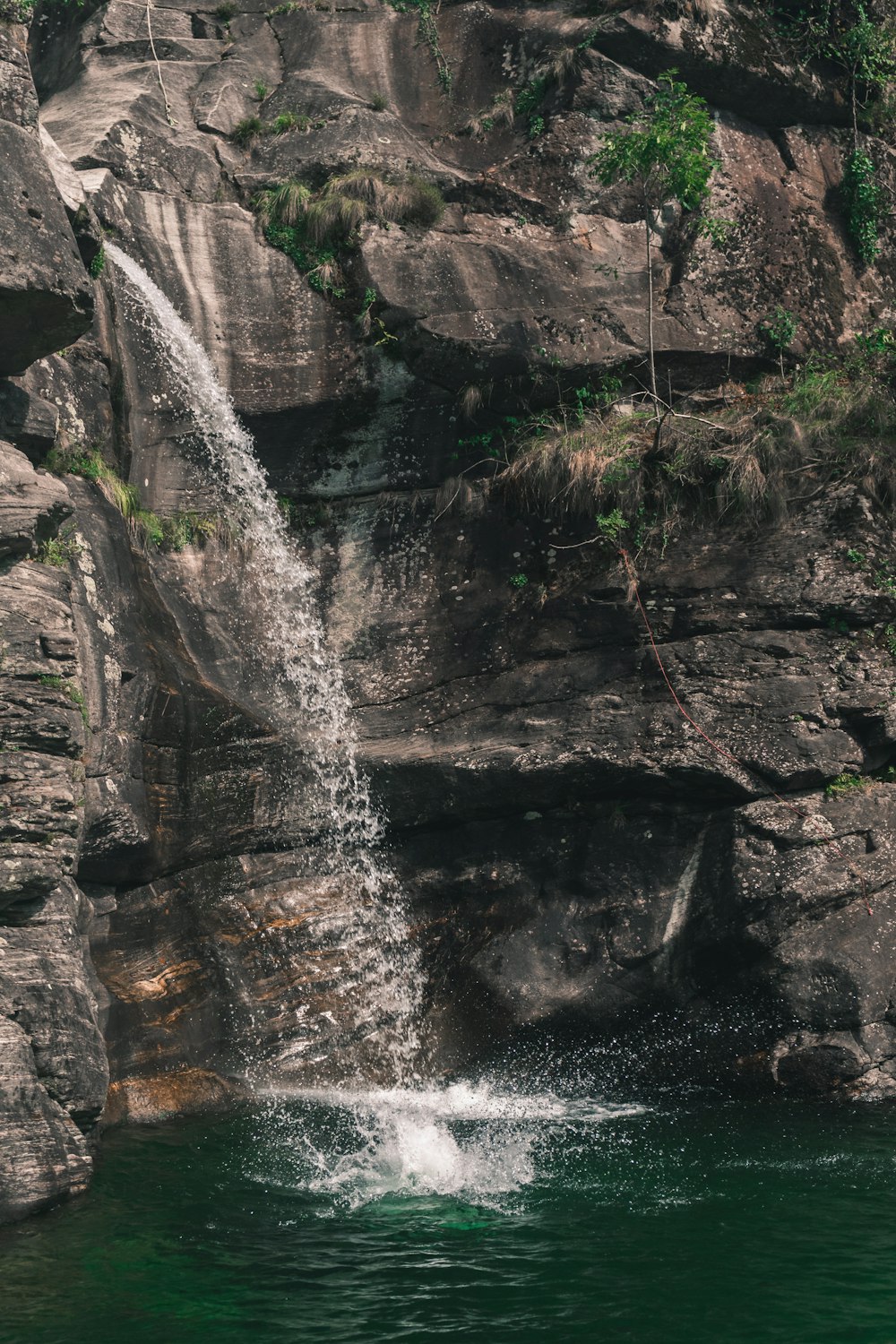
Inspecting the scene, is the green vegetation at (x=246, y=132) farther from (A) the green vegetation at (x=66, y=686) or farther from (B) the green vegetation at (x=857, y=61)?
(A) the green vegetation at (x=66, y=686)

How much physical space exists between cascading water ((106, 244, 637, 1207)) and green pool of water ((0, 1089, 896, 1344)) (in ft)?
0.15

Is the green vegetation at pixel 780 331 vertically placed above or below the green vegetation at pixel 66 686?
above

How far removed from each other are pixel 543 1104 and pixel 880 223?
11.3 m

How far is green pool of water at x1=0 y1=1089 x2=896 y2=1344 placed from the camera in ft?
19.7

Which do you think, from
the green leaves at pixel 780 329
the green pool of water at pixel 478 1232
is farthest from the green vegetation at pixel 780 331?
the green pool of water at pixel 478 1232

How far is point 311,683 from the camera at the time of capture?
12.5 meters

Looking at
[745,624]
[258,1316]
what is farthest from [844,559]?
[258,1316]

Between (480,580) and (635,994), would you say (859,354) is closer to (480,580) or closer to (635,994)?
(480,580)

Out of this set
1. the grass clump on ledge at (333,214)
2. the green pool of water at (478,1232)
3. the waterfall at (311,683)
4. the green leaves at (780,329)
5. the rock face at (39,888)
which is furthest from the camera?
the green leaves at (780,329)

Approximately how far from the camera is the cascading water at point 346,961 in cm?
837

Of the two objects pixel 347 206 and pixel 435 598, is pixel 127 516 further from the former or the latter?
pixel 347 206

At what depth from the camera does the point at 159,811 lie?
10.5 metres

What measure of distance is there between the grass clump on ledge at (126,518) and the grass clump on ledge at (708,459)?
10.5 ft

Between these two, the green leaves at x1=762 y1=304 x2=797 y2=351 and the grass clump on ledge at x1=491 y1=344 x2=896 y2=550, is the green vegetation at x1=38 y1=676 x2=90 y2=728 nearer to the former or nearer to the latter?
the grass clump on ledge at x1=491 y1=344 x2=896 y2=550
